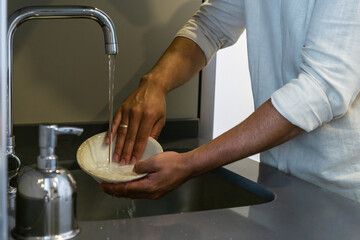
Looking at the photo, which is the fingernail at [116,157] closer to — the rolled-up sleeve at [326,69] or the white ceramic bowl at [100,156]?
the white ceramic bowl at [100,156]

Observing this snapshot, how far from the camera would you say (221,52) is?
5.93 ft

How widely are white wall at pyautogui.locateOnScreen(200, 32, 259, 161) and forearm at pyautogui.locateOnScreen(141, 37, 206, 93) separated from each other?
0.20 metres

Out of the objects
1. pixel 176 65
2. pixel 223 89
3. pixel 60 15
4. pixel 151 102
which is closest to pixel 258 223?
pixel 60 15

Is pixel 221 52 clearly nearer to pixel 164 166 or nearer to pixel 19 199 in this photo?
pixel 164 166

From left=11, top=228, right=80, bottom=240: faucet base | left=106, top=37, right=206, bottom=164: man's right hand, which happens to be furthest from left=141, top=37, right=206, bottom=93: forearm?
left=11, top=228, right=80, bottom=240: faucet base

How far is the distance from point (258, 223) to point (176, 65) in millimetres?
744

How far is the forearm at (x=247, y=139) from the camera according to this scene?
109 cm

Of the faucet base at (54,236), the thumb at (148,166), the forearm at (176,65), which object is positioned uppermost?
the forearm at (176,65)

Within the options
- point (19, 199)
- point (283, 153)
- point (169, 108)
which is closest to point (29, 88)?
point (169, 108)

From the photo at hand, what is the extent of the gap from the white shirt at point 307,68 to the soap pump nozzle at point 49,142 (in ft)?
1.76

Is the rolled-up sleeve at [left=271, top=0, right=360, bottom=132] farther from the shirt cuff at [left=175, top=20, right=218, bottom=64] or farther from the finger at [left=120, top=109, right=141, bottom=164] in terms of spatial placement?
the shirt cuff at [left=175, top=20, right=218, bottom=64]

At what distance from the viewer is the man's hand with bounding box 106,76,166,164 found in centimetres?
134

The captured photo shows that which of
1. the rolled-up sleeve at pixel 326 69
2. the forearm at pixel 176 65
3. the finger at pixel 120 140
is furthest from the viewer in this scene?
the forearm at pixel 176 65

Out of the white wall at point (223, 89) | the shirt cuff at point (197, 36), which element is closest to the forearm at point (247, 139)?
the shirt cuff at point (197, 36)
